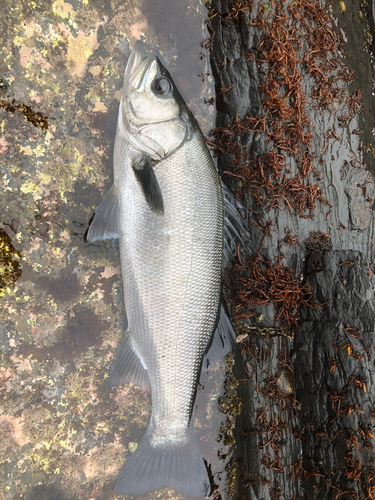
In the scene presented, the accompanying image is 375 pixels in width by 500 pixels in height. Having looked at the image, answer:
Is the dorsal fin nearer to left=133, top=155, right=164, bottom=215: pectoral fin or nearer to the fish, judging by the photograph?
the fish

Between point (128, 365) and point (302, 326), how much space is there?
63.6 inches

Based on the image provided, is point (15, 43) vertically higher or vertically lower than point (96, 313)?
higher

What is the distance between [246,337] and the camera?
288 centimetres

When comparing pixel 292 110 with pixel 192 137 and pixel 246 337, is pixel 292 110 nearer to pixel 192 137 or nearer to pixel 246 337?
pixel 192 137

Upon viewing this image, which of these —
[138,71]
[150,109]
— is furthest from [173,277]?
[138,71]

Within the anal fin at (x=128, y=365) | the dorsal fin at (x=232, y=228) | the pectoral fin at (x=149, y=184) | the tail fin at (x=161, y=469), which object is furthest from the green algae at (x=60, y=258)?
the dorsal fin at (x=232, y=228)

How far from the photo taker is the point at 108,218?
8.32 feet

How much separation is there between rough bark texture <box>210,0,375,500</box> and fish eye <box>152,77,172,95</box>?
2.18 ft

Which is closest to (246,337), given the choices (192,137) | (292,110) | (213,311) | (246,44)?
(213,311)

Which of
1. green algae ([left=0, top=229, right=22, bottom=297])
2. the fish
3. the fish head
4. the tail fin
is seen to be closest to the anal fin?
the fish

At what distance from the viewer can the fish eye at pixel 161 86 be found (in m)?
2.44

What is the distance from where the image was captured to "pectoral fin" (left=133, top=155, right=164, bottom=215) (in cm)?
240

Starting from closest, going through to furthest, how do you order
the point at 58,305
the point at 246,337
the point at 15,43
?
the point at 15,43 < the point at 58,305 < the point at 246,337

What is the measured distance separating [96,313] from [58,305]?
1.05 ft
